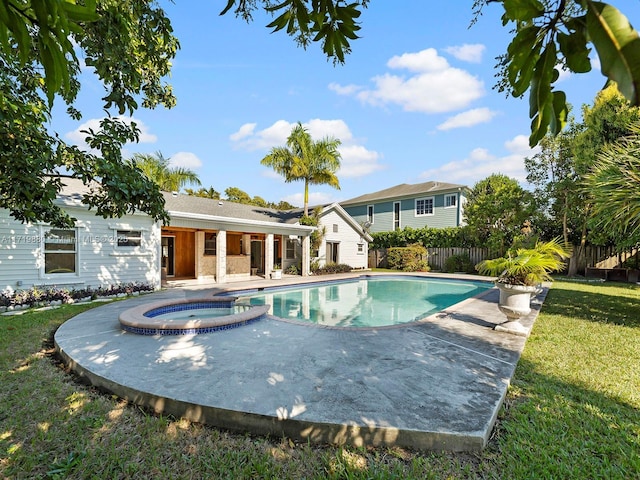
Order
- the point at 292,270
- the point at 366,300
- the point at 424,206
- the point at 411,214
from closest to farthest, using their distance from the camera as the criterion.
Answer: the point at 366,300 → the point at 292,270 → the point at 424,206 → the point at 411,214

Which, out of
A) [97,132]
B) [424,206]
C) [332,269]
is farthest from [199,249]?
[424,206]

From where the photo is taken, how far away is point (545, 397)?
12.3 feet

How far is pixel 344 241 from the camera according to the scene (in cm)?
2331

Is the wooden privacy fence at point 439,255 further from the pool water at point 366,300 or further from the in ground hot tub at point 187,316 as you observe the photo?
the in ground hot tub at point 187,316

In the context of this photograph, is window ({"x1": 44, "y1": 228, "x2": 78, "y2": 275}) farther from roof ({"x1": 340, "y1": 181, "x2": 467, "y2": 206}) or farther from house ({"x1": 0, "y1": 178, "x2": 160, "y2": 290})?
roof ({"x1": 340, "y1": 181, "x2": 467, "y2": 206})

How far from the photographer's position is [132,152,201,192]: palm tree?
73.7 ft

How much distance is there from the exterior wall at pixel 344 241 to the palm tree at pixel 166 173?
11390mm

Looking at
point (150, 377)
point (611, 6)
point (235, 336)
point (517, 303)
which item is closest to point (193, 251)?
point (235, 336)

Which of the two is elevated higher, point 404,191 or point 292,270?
point 404,191

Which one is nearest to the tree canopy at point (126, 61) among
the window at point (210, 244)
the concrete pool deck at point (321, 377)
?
the concrete pool deck at point (321, 377)

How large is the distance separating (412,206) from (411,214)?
2.40 feet

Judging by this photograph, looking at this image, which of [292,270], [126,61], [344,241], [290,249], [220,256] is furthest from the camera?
[344,241]

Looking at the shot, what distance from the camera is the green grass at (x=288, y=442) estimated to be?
258 cm

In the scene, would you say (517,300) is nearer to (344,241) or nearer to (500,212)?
(500,212)
